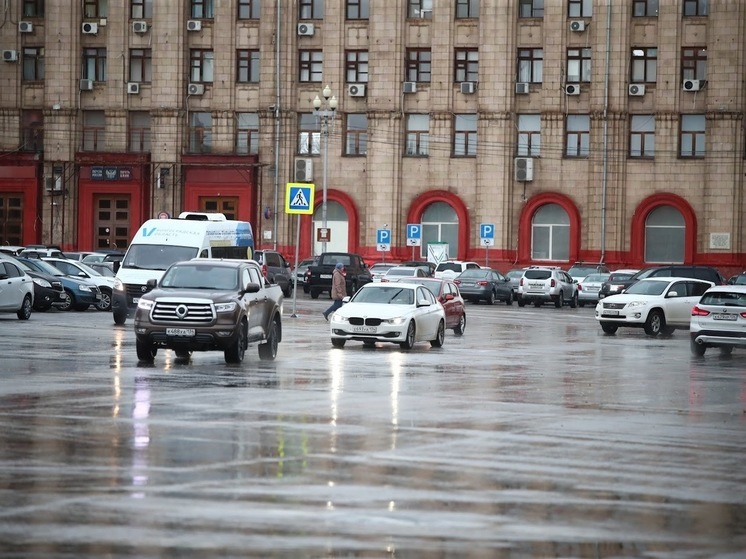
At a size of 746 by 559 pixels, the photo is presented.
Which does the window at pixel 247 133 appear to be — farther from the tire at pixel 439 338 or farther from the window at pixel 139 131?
the tire at pixel 439 338

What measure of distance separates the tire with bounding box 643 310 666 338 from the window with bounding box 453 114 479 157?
1216 inches

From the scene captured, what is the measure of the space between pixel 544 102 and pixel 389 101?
7.06m

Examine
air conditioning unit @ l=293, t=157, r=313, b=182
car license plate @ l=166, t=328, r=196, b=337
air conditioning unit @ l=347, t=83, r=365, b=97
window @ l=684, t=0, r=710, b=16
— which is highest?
window @ l=684, t=0, r=710, b=16

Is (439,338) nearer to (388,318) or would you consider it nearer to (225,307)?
(388,318)

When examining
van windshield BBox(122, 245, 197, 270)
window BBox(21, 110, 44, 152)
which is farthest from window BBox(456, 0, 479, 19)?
van windshield BBox(122, 245, 197, 270)

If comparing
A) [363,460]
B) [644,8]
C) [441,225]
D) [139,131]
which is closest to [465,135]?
[441,225]

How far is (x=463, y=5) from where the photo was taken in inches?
2788

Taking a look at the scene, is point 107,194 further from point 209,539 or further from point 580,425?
point 209,539

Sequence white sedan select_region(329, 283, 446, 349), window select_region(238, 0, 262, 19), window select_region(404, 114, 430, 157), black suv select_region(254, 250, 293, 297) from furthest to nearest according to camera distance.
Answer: window select_region(238, 0, 262, 19)
window select_region(404, 114, 430, 157)
black suv select_region(254, 250, 293, 297)
white sedan select_region(329, 283, 446, 349)

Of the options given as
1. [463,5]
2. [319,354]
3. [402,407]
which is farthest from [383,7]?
[402,407]

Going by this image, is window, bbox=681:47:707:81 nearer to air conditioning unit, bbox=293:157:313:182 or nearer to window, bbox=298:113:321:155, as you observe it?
window, bbox=298:113:321:155

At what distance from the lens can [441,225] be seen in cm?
7156

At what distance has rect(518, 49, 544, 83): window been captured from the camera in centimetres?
7019

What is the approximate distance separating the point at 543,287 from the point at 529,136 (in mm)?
11628
